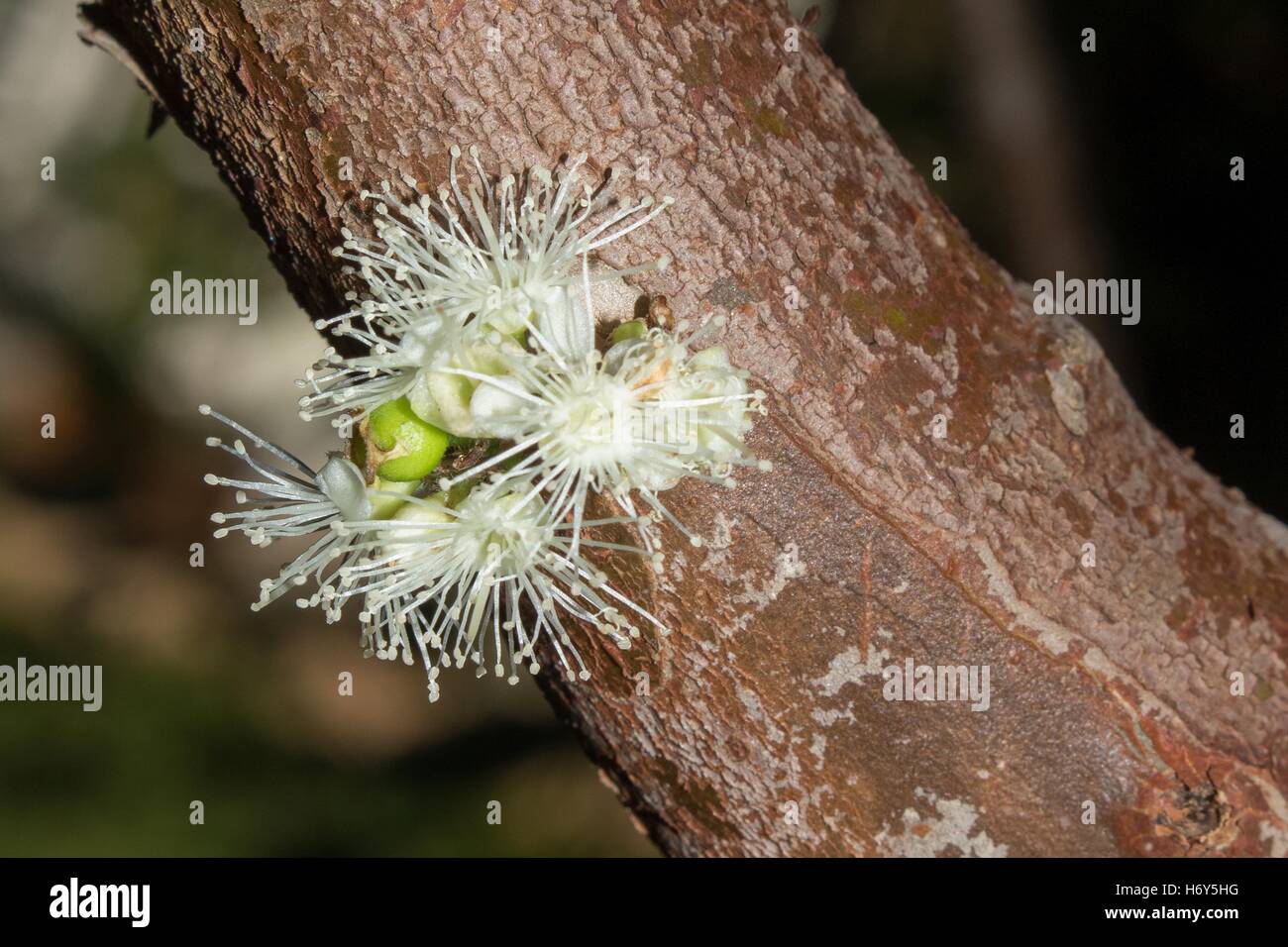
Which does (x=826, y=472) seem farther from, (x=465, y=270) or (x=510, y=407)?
(x=465, y=270)

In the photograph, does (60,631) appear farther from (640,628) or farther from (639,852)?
(640,628)

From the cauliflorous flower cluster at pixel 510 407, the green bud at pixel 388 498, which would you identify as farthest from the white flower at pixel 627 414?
the green bud at pixel 388 498

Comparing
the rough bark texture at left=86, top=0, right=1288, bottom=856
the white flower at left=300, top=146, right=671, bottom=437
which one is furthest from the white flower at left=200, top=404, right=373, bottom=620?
the rough bark texture at left=86, top=0, right=1288, bottom=856

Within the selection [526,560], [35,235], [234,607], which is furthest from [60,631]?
[526,560]

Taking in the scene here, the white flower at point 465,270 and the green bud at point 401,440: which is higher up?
the white flower at point 465,270

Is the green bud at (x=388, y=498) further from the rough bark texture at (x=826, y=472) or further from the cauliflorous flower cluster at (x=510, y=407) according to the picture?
the rough bark texture at (x=826, y=472)

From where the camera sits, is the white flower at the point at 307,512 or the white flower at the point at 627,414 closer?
the white flower at the point at 627,414

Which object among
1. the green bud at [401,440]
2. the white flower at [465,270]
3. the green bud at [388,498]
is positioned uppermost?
the white flower at [465,270]
